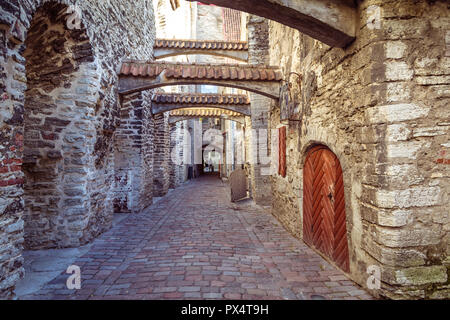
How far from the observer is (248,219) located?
6184 mm

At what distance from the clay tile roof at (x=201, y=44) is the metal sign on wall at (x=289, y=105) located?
4.65 metres

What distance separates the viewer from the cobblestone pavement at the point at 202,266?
8.87 feet

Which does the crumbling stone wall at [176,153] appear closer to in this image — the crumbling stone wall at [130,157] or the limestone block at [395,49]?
the crumbling stone wall at [130,157]

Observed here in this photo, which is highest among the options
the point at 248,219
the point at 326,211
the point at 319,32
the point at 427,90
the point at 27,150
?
the point at 319,32

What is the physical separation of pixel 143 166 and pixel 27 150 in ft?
11.1

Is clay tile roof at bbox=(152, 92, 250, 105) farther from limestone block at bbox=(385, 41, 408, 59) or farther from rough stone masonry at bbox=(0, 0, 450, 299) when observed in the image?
limestone block at bbox=(385, 41, 408, 59)

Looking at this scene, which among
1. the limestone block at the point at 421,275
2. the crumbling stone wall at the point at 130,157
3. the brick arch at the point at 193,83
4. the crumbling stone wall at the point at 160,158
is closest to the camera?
the limestone block at the point at 421,275

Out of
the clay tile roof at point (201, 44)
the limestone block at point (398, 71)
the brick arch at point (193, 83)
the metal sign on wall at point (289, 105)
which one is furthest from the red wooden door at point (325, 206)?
the clay tile roof at point (201, 44)

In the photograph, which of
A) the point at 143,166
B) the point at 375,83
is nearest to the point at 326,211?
the point at 375,83

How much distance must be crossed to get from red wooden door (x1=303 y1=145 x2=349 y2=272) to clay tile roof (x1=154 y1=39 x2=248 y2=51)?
644 cm

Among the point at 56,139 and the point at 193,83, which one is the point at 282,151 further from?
the point at 56,139

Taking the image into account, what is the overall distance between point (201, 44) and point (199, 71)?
4049 mm

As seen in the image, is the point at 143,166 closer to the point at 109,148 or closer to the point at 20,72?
the point at 109,148

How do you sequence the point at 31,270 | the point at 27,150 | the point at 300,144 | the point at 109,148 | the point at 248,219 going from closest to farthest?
1. the point at 31,270
2. the point at 27,150
3. the point at 300,144
4. the point at 109,148
5. the point at 248,219
